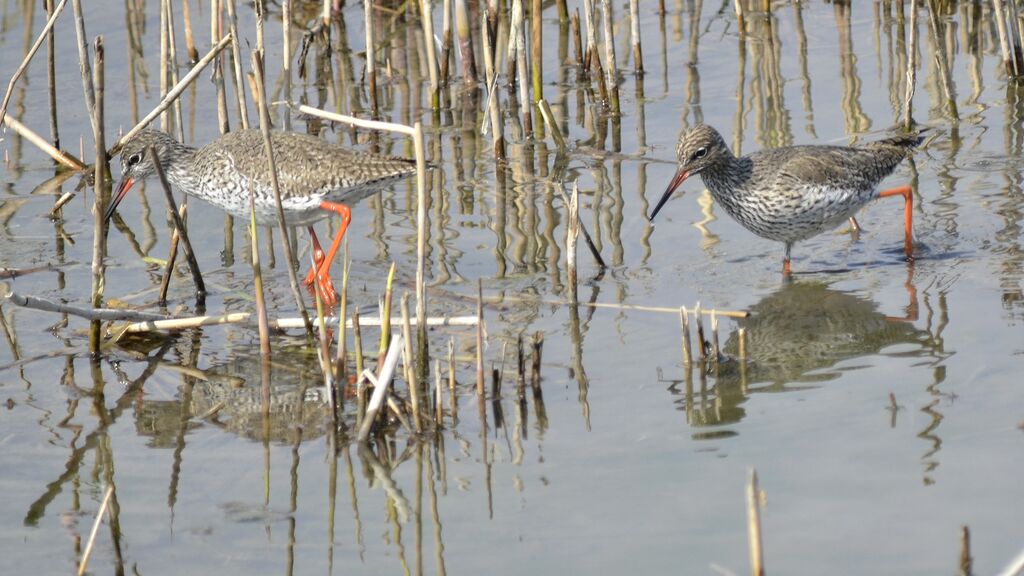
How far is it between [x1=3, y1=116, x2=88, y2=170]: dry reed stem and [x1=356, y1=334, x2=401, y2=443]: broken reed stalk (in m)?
5.39

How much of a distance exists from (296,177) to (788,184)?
346 centimetres

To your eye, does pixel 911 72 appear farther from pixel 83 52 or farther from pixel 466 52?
pixel 83 52

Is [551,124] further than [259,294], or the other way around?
[551,124]

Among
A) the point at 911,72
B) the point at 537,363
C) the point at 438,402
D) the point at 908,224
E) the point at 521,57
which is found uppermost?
the point at 521,57

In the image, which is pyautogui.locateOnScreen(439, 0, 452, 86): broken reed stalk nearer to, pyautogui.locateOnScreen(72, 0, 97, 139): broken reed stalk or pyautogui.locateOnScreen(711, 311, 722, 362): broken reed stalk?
pyautogui.locateOnScreen(72, 0, 97, 139): broken reed stalk

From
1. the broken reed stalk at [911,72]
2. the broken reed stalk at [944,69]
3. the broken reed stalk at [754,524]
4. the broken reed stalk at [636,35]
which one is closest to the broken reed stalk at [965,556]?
the broken reed stalk at [754,524]

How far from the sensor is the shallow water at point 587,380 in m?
5.68

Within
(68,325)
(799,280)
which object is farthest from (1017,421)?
(68,325)

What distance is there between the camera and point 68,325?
8.59m

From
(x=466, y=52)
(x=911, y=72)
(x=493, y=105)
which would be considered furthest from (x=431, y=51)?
(x=911, y=72)

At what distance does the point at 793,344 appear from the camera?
7.96m

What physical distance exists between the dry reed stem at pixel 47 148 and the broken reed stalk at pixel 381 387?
5.39 metres

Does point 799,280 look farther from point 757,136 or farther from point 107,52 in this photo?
point 107,52

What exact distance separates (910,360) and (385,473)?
10.0 feet
